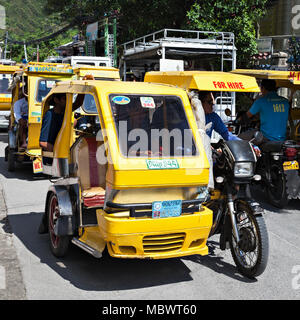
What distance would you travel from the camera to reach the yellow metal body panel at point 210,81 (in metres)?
5.59

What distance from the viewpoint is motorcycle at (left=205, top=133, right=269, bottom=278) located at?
14.6ft

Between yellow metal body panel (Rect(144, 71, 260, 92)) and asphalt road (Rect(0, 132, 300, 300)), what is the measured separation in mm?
1940

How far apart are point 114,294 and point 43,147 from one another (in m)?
2.51

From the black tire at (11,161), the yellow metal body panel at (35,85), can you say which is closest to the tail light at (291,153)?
the yellow metal body panel at (35,85)

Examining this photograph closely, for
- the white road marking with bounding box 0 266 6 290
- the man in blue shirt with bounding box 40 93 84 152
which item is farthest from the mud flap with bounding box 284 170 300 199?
the white road marking with bounding box 0 266 6 290

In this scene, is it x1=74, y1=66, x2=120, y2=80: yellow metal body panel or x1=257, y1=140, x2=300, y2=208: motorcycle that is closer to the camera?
x1=257, y1=140, x2=300, y2=208: motorcycle

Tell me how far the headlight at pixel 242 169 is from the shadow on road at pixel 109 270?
116cm

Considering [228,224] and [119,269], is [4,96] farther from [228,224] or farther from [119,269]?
[228,224]

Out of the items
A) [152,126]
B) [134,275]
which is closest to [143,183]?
[152,126]

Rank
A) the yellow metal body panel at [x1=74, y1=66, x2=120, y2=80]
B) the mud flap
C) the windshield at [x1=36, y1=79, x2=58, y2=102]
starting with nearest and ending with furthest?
the mud flap, the windshield at [x1=36, y1=79, x2=58, y2=102], the yellow metal body panel at [x1=74, y1=66, x2=120, y2=80]

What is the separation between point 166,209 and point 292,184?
361 cm

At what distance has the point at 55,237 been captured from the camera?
5.18 meters

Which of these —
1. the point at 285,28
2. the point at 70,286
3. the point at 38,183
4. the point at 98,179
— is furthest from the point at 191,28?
the point at 70,286

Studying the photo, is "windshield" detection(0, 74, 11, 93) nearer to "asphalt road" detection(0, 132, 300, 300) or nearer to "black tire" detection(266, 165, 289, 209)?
"asphalt road" detection(0, 132, 300, 300)
